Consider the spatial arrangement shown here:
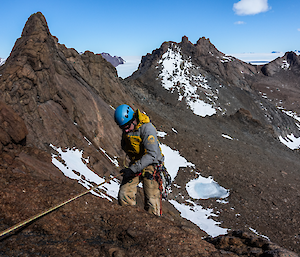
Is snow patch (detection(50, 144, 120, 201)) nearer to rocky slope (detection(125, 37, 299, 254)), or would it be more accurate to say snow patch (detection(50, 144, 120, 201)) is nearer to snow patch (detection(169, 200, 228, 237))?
snow patch (detection(169, 200, 228, 237))

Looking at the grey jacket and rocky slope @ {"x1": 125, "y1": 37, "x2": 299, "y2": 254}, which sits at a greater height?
rocky slope @ {"x1": 125, "y1": 37, "x2": 299, "y2": 254}

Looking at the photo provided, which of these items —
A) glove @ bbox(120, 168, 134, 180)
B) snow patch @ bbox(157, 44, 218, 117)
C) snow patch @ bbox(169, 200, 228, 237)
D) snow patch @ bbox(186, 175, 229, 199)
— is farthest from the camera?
snow patch @ bbox(157, 44, 218, 117)

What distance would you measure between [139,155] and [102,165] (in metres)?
6.42

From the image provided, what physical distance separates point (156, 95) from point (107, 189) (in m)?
29.8

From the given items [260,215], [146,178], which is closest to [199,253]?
[146,178]

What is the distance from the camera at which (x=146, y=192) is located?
18.1ft

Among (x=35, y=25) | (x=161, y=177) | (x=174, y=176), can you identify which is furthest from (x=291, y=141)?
(x=161, y=177)

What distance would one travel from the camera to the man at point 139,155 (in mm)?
5098

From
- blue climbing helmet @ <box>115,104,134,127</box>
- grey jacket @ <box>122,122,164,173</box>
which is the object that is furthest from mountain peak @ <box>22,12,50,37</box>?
grey jacket @ <box>122,122,164,173</box>

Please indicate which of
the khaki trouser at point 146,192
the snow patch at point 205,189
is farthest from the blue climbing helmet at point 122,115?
the snow patch at point 205,189

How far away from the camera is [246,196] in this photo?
16.6m

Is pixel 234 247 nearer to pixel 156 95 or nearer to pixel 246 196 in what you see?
pixel 246 196

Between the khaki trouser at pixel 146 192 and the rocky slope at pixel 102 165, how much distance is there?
17.2 inches

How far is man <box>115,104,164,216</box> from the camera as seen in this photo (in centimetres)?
510
